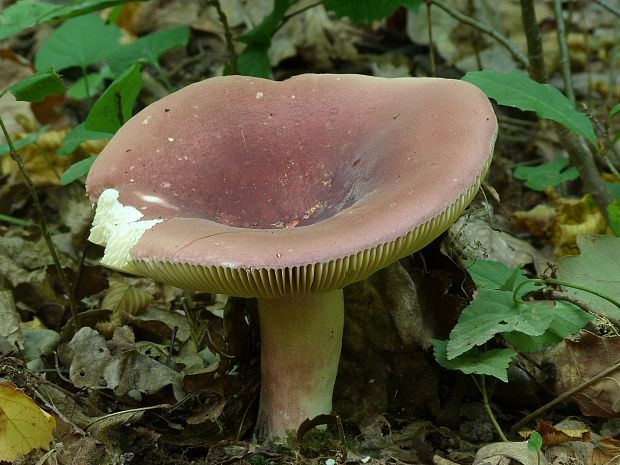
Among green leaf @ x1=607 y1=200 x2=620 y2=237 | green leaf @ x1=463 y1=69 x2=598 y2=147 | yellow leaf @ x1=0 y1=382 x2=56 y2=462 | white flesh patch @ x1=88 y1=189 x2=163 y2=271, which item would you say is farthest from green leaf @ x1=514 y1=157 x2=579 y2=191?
yellow leaf @ x1=0 y1=382 x2=56 y2=462

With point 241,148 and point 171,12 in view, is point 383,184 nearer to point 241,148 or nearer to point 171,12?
point 241,148

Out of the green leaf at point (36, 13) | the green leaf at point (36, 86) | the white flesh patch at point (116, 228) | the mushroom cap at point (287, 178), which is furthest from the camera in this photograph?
the green leaf at point (36, 13)

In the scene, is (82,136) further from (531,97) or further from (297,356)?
(531,97)

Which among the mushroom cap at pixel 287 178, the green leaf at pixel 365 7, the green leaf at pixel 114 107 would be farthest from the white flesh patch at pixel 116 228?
the green leaf at pixel 365 7

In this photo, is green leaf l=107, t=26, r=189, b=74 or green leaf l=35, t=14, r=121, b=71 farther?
green leaf l=35, t=14, r=121, b=71

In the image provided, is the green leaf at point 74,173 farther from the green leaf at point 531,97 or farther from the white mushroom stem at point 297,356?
the green leaf at point 531,97

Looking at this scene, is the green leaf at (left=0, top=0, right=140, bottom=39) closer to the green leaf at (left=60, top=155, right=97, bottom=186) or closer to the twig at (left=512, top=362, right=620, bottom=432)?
the green leaf at (left=60, top=155, right=97, bottom=186)

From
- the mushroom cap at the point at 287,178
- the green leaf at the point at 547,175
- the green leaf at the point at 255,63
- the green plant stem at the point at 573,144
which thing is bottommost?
the green leaf at the point at 547,175
